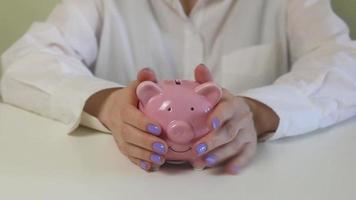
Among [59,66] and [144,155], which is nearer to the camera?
[144,155]

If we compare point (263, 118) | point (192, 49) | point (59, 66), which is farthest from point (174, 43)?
point (263, 118)

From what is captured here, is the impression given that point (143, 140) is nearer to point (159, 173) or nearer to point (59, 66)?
point (159, 173)

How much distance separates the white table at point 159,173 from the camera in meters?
0.52

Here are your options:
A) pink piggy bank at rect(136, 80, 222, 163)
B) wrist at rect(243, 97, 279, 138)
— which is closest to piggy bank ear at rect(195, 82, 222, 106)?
pink piggy bank at rect(136, 80, 222, 163)

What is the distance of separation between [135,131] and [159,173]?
52mm

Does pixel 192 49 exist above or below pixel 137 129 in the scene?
below

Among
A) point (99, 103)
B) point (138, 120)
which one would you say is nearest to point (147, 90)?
point (138, 120)

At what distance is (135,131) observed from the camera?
0.57m

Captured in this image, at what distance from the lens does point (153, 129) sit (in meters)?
0.54

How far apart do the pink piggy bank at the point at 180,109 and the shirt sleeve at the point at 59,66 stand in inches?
7.2

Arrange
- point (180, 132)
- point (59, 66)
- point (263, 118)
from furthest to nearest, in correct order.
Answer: point (59, 66) → point (263, 118) → point (180, 132)

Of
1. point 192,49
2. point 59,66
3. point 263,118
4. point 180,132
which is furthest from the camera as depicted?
point 192,49

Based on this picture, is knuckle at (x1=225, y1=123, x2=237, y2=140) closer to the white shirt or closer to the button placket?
the white shirt

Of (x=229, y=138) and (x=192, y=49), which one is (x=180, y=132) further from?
(x=192, y=49)
